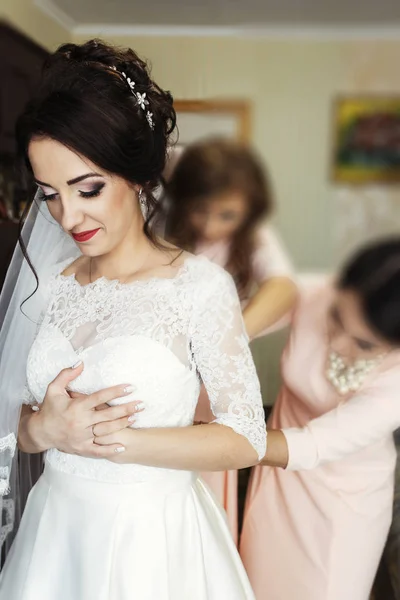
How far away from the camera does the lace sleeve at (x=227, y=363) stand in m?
0.79

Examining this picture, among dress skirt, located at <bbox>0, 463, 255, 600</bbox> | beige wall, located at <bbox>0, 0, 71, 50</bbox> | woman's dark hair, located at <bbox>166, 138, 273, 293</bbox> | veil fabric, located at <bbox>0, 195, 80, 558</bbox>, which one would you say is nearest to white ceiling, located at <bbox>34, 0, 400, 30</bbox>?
beige wall, located at <bbox>0, 0, 71, 50</bbox>

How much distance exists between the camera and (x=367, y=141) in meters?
0.77

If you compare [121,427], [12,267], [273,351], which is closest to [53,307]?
[12,267]

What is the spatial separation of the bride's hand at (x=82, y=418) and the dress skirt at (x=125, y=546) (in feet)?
0.35

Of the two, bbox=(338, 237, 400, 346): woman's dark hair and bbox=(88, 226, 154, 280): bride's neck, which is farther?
bbox=(88, 226, 154, 280): bride's neck

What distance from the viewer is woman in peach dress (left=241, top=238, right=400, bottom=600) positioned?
82 cm

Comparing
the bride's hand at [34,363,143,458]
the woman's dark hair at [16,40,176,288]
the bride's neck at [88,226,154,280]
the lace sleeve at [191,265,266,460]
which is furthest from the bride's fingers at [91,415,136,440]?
the woman's dark hair at [16,40,176,288]

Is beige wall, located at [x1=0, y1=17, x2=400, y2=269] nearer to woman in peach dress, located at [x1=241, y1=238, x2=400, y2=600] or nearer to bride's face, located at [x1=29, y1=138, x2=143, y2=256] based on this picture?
woman in peach dress, located at [x1=241, y1=238, x2=400, y2=600]

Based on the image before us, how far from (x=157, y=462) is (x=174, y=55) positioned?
57 centimetres

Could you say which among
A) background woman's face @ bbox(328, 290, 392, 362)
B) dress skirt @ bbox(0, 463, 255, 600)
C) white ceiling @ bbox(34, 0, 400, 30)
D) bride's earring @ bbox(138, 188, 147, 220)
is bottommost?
dress skirt @ bbox(0, 463, 255, 600)

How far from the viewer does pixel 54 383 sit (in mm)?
804

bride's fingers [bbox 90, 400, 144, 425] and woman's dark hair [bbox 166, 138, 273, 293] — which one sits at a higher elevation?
woman's dark hair [bbox 166, 138, 273, 293]

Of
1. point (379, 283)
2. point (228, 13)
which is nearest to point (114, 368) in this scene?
point (379, 283)

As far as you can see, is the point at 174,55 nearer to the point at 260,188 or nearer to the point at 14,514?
the point at 260,188
